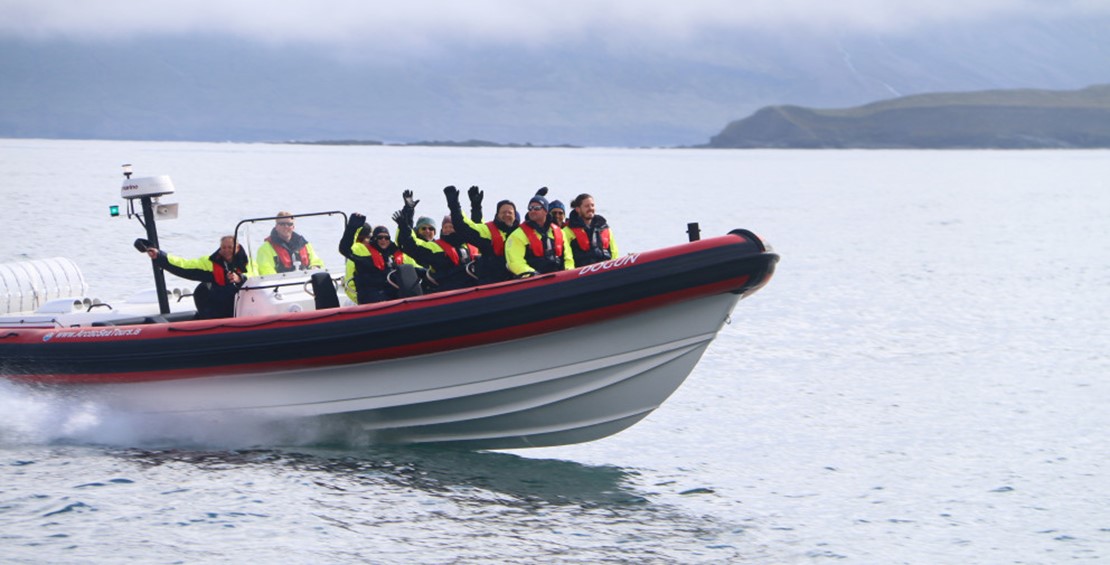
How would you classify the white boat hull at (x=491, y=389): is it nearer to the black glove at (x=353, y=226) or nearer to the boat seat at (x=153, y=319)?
the boat seat at (x=153, y=319)

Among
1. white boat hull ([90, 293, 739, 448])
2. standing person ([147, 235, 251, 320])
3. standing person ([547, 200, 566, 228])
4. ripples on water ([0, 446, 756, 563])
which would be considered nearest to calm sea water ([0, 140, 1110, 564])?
ripples on water ([0, 446, 756, 563])

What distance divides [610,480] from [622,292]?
1.78 metres

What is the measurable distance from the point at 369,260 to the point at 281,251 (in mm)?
1028

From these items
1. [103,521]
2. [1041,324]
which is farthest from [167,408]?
[1041,324]

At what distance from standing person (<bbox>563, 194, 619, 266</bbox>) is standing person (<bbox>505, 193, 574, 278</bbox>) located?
0.24 meters

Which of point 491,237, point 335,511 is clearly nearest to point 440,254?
point 491,237

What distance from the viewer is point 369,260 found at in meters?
9.60

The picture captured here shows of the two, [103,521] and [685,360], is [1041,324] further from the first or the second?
[103,521]

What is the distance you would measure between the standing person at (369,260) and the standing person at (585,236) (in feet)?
4.36

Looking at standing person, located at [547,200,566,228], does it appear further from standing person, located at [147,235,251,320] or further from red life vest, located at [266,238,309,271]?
standing person, located at [147,235,251,320]

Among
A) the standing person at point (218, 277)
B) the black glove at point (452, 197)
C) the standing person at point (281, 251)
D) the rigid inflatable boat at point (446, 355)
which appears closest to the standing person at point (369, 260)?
the rigid inflatable boat at point (446, 355)

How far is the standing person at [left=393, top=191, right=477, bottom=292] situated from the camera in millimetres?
9609

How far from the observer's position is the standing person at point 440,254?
961cm

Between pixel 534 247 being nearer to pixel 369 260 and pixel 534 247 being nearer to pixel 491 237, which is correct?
pixel 491 237
